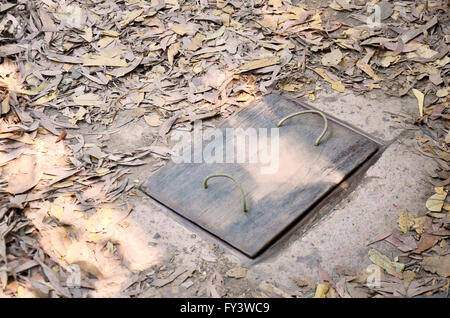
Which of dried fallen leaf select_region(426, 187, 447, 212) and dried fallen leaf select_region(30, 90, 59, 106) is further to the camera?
dried fallen leaf select_region(30, 90, 59, 106)

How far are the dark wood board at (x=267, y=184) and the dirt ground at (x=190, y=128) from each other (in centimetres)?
7

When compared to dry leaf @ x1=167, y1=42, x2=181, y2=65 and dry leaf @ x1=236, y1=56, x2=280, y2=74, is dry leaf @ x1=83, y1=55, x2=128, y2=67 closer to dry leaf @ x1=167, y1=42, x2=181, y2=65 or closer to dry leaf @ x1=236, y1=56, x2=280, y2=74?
dry leaf @ x1=167, y1=42, x2=181, y2=65

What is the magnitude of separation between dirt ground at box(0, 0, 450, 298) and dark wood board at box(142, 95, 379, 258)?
2.9 inches

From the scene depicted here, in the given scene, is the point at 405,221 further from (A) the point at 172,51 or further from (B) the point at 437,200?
(A) the point at 172,51

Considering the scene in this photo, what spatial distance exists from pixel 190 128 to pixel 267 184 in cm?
58

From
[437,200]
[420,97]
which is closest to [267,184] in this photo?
[437,200]

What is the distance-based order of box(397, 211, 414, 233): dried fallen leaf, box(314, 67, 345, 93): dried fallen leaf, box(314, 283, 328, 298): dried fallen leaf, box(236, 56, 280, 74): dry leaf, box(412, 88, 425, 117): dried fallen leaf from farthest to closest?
box(236, 56, 280, 74): dry leaf
box(314, 67, 345, 93): dried fallen leaf
box(412, 88, 425, 117): dried fallen leaf
box(397, 211, 414, 233): dried fallen leaf
box(314, 283, 328, 298): dried fallen leaf

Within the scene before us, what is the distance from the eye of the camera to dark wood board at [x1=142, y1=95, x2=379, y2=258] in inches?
94.7

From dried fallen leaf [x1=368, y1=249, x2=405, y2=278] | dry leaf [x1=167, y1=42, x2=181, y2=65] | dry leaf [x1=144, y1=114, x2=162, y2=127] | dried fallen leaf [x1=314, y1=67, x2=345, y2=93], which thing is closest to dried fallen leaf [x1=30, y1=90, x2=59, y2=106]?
dry leaf [x1=144, y1=114, x2=162, y2=127]

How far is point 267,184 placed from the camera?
8.36 ft

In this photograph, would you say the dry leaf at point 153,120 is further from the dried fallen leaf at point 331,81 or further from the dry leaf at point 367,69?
the dry leaf at point 367,69

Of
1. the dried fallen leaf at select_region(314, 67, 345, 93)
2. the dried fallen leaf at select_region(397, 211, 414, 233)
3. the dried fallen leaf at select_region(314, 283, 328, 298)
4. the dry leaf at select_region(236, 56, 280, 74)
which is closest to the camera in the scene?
the dried fallen leaf at select_region(314, 283, 328, 298)

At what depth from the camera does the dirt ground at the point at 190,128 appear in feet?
7.45
